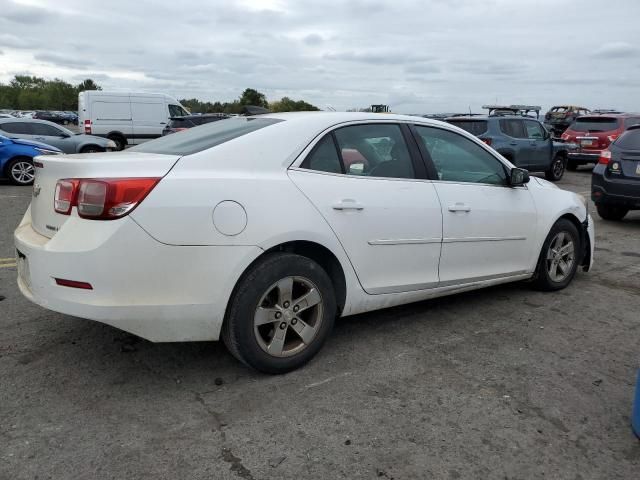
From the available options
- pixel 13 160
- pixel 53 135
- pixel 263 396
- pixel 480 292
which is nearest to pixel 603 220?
pixel 480 292

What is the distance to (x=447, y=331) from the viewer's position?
4.02m

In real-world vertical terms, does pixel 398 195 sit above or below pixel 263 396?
above

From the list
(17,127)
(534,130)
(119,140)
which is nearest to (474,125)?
(534,130)

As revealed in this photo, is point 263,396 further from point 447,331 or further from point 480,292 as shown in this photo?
point 480,292

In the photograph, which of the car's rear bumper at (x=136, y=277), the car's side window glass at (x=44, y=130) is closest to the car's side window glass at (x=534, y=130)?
the car's side window glass at (x=44, y=130)

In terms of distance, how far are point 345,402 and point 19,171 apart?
11.1 m

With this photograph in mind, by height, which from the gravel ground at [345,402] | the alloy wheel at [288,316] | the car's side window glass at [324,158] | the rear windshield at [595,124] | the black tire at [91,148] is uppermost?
the rear windshield at [595,124]

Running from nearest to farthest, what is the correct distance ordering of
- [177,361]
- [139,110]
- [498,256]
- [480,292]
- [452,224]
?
[177,361], [452,224], [498,256], [480,292], [139,110]

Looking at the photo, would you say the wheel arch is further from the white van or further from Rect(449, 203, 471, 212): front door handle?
the white van

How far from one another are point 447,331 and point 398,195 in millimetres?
1076

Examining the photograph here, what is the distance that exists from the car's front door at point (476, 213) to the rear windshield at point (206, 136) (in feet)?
3.91

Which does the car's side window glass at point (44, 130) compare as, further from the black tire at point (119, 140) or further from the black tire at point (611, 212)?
the black tire at point (611, 212)

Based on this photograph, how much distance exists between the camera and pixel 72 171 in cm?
291

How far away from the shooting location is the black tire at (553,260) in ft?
15.8
